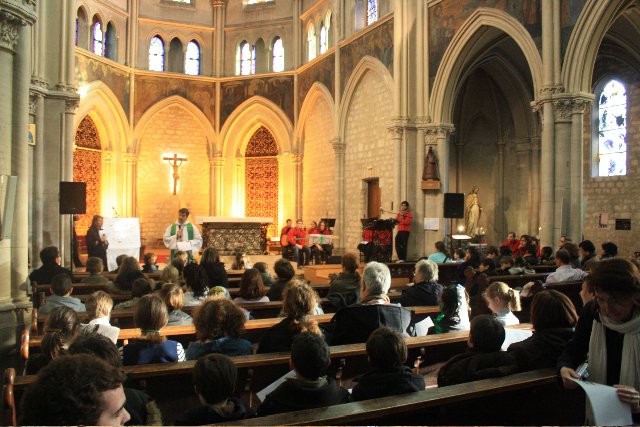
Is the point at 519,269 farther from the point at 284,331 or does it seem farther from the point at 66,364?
the point at 66,364

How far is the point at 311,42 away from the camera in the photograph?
23.2 m

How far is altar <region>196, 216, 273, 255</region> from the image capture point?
19.4 meters

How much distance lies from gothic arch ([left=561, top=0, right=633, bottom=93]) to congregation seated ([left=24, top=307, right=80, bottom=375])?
11.2m

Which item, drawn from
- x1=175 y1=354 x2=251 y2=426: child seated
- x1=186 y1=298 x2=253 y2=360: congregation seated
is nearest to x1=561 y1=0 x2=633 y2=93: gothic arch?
x1=186 y1=298 x2=253 y2=360: congregation seated

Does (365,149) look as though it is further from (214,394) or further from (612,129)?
(214,394)

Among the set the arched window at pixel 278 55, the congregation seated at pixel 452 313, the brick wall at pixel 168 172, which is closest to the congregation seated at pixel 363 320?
the congregation seated at pixel 452 313

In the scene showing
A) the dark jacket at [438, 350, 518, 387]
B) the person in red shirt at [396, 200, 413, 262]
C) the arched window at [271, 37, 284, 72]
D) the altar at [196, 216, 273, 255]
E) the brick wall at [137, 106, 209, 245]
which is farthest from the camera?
the arched window at [271, 37, 284, 72]

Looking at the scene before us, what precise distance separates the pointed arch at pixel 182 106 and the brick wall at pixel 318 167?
4.17 meters

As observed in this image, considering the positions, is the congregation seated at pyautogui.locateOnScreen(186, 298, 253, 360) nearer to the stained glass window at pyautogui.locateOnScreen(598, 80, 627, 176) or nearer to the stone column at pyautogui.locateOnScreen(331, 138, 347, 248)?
the stone column at pyautogui.locateOnScreen(331, 138, 347, 248)

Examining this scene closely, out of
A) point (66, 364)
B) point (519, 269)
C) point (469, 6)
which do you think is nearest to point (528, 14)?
point (469, 6)

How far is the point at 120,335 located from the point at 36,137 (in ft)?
29.0

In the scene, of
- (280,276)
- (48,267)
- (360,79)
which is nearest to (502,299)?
(280,276)

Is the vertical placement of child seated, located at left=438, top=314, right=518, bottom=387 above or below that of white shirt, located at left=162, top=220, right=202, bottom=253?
below

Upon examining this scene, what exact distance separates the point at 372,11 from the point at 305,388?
58.1 feet
